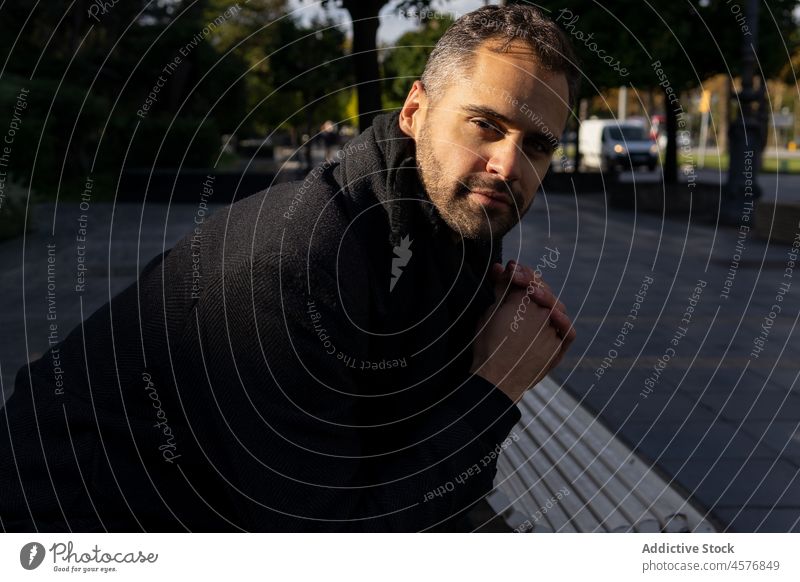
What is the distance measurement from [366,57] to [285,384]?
517cm

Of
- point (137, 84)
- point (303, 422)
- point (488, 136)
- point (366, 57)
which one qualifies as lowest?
point (303, 422)

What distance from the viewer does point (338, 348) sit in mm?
1672

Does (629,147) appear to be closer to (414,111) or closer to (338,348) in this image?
(414,111)

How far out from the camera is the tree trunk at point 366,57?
625 cm

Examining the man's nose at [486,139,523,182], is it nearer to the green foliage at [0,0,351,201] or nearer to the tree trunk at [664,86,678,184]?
the green foliage at [0,0,351,201]

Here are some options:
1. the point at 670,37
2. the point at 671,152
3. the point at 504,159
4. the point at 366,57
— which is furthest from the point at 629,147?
the point at 504,159

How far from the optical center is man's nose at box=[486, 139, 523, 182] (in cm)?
180

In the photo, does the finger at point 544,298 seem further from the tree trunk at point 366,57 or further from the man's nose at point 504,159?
the tree trunk at point 366,57

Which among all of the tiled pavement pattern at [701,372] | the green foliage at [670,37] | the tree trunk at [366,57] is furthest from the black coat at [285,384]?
the green foliage at [670,37]

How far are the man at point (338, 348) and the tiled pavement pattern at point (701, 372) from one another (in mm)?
1399

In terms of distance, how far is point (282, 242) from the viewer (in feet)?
5.44

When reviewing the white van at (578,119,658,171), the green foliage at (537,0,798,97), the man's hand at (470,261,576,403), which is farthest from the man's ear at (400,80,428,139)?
the white van at (578,119,658,171)

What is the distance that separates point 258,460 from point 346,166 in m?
0.52

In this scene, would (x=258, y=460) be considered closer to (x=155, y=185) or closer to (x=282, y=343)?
(x=282, y=343)
